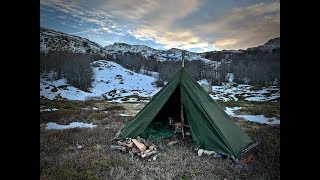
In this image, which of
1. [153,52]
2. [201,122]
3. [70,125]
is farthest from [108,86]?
[153,52]

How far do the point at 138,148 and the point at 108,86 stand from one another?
33265 mm

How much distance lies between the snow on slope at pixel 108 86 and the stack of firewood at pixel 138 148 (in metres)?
19.7

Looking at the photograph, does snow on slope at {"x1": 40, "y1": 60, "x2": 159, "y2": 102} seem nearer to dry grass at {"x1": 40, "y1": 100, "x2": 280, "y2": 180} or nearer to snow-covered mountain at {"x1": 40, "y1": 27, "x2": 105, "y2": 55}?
snow-covered mountain at {"x1": 40, "y1": 27, "x2": 105, "y2": 55}

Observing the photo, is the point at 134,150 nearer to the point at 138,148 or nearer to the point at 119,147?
the point at 138,148

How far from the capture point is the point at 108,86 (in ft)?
128

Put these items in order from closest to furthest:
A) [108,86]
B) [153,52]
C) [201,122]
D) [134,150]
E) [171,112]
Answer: [134,150], [201,122], [171,112], [108,86], [153,52]

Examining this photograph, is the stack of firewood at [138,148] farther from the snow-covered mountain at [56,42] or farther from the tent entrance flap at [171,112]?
the snow-covered mountain at [56,42]

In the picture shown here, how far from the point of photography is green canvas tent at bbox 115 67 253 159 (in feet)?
22.3

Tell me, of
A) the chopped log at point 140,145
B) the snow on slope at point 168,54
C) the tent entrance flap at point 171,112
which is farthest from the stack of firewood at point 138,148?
the snow on slope at point 168,54

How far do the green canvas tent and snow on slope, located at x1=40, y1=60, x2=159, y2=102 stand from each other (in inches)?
760

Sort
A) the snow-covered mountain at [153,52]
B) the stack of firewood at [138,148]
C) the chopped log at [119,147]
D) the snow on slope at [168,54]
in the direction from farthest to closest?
the snow-covered mountain at [153,52] < the snow on slope at [168,54] < the chopped log at [119,147] < the stack of firewood at [138,148]

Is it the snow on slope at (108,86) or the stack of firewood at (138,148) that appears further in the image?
the snow on slope at (108,86)

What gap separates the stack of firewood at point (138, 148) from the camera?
6.63m
